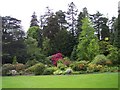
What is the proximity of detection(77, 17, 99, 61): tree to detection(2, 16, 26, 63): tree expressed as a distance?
271 cm

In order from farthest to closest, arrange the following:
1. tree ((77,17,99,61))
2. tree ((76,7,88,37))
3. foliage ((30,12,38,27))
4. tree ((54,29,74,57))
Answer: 1. foliage ((30,12,38,27))
2. tree ((76,7,88,37))
3. tree ((54,29,74,57))
4. tree ((77,17,99,61))

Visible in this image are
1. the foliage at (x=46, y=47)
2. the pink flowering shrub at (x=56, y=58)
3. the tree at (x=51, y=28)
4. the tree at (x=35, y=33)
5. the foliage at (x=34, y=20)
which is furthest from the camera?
the foliage at (x=34, y=20)

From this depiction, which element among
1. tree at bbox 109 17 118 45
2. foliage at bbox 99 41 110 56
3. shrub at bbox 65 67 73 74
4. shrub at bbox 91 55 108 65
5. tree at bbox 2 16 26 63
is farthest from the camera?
tree at bbox 109 17 118 45

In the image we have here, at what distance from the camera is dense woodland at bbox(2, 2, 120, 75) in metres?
12.3

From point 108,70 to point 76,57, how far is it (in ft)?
9.13

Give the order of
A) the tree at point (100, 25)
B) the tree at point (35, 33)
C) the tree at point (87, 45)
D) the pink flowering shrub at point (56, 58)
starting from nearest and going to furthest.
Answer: the tree at point (87, 45)
the pink flowering shrub at point (56, 58)
the tree at point (35, 33)
the tree at point (100, 25)

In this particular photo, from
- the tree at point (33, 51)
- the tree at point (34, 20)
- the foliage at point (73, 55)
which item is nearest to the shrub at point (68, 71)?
the tree at point (33, 51)

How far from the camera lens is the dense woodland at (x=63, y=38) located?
1228 centimetres

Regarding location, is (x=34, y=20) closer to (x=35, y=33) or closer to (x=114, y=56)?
(x=35, y=33)

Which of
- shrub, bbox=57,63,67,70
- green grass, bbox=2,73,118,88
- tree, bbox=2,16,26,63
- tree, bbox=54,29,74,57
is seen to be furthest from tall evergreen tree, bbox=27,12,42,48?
green grass, bbox=2,73,118,88

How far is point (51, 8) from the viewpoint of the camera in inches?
597

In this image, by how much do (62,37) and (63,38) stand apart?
10 centimetres

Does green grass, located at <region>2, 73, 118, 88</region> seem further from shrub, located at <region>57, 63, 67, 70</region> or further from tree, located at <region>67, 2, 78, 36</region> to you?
tree, located at <region>67, 2, 78, 36</region>

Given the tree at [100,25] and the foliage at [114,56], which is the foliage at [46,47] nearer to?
the tree at [100,25]
